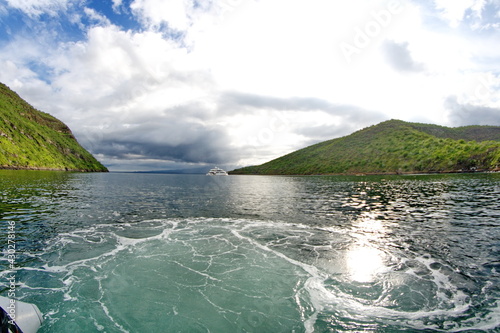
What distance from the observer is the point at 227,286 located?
45.4ft

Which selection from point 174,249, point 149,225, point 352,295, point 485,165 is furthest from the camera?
point 485,165

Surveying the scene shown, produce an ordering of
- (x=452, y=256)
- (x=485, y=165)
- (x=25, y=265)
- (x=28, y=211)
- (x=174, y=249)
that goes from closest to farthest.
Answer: (x=25, y=265)
(x=452, y=256)
(x=174, y=249)
(x=28, y=211)
(x=485, y=165)

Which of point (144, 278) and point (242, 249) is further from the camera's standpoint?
point (242, 249)

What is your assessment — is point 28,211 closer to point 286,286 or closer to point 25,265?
point 25,265

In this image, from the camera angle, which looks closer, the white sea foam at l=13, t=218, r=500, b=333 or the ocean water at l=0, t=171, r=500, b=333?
the ocean water at l=0, t=171, r=500, b=333

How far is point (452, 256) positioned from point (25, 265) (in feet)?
104

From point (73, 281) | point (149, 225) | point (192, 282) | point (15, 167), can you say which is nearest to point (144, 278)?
point (192, 282)

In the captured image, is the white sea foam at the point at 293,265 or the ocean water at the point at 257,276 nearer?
the ocean water at the point at 257,276

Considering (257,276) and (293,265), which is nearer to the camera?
(257,276)

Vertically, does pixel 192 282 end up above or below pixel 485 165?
below

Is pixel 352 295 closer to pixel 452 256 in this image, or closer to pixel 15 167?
pixel 452 256

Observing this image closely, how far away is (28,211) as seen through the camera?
109 feet

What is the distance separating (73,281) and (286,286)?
13.1 metres

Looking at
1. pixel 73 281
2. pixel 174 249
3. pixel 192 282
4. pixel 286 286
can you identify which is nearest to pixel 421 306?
pixel 286 286
